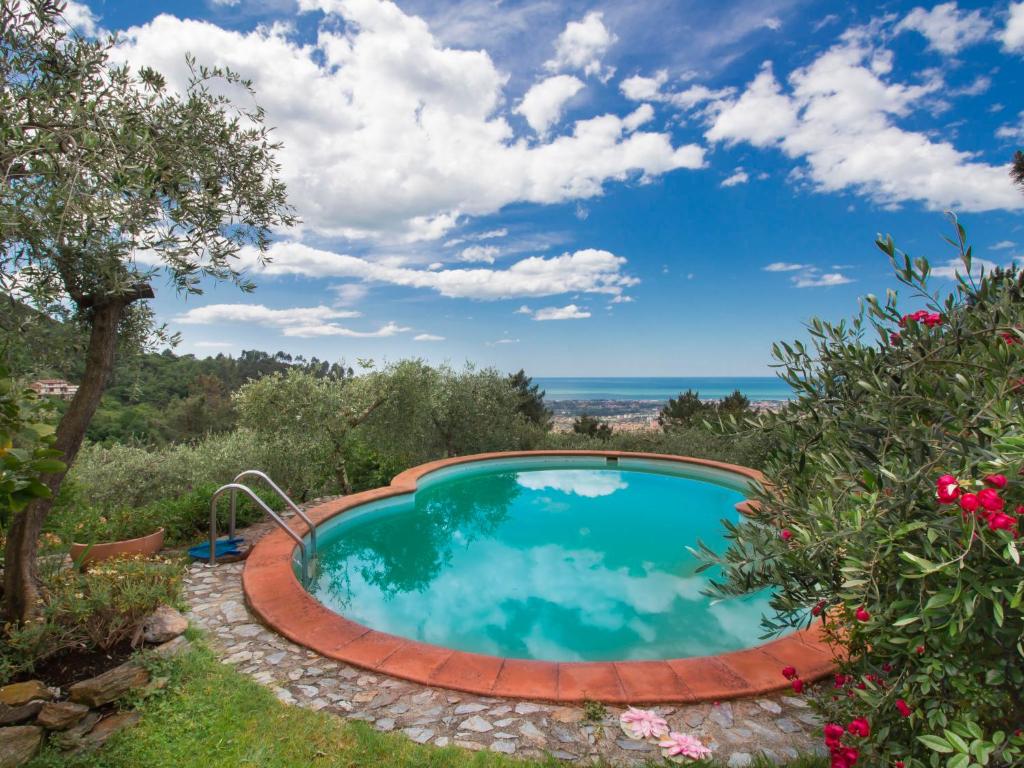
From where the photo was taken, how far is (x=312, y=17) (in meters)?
5.71

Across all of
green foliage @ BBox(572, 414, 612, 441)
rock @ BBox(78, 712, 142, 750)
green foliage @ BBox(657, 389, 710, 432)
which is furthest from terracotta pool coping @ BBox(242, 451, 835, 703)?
green foliage @ BBox(657, 389, 710, 432)

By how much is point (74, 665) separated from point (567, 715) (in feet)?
11.4

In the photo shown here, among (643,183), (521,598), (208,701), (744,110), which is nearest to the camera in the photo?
(208,701)

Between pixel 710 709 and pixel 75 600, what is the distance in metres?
4.68

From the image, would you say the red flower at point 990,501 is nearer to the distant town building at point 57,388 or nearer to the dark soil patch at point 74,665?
the dark soil patch at point 74,665

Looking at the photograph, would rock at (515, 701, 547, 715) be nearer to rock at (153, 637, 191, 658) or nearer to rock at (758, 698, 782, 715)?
rock at (758, 698, 782, 715)

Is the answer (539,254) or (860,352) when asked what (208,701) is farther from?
(539,254)

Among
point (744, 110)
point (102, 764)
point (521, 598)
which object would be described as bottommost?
point (521, 598)

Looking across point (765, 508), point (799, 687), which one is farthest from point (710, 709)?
point (765, 508)

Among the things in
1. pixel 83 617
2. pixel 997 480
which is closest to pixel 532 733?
pixel 997 480

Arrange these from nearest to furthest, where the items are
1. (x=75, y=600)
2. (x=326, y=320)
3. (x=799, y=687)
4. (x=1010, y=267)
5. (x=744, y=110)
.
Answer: (x=1010, y=267) → (x=799, y=687) → (x=75, y=600) → (x=744, y=110) → (x=326, y=320)

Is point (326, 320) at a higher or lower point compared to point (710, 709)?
higher

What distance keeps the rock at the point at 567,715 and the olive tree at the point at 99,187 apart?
3.92m

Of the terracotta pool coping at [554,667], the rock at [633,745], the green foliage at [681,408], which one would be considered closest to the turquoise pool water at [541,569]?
the terracotta pool coping at [554,667]
